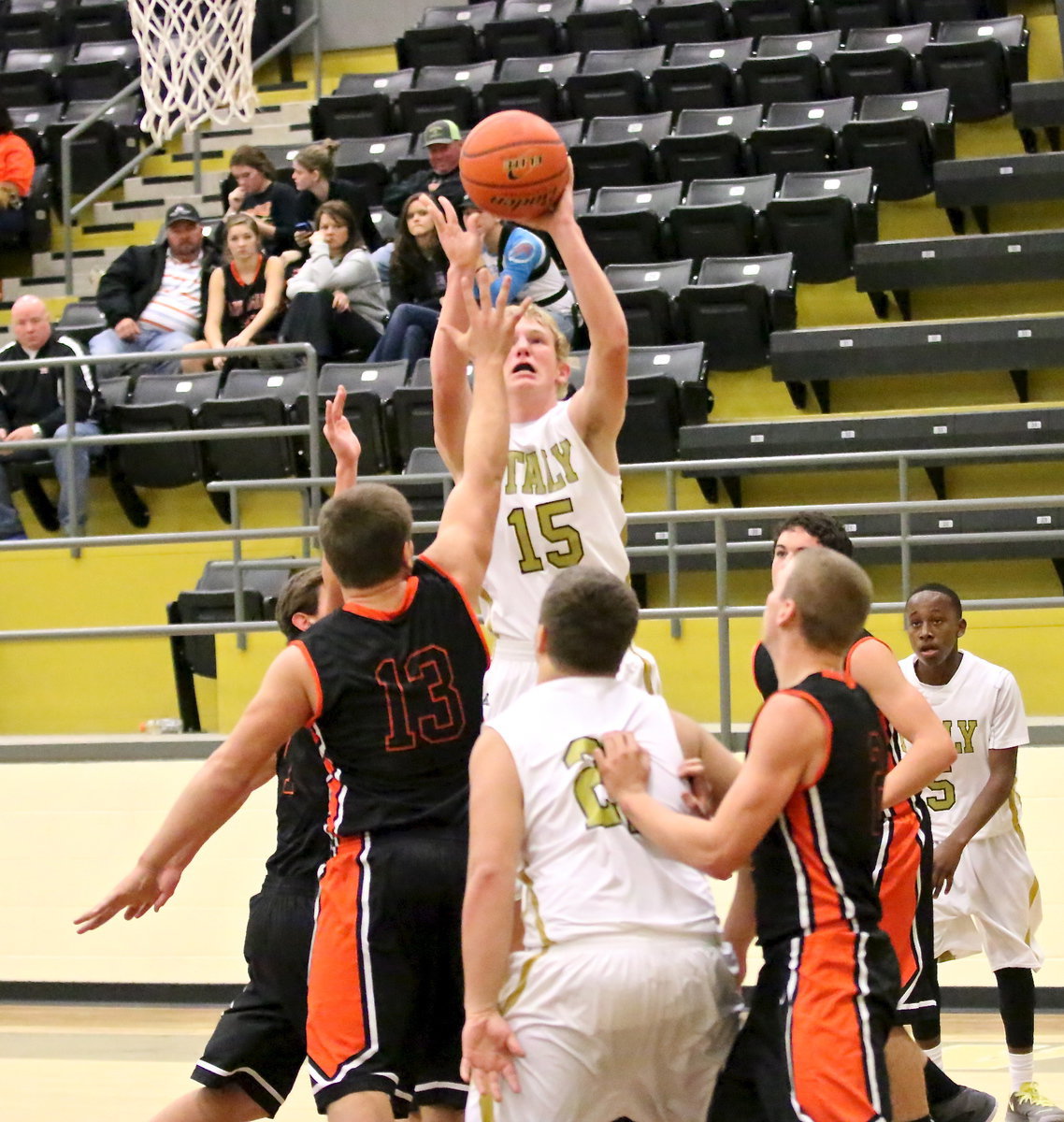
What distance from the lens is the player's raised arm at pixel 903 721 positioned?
3582mm

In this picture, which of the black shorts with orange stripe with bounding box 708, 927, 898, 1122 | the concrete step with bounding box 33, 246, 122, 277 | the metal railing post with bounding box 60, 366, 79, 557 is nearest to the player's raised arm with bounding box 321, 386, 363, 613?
the black shorts with orange stripe with bounding box 708, 927, 898, 1122

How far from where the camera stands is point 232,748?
332 cm

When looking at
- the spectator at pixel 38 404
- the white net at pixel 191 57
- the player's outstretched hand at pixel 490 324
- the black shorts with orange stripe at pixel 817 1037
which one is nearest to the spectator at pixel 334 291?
the white net at pixel 191 57

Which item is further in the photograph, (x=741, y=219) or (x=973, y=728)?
(x=741, y=219)

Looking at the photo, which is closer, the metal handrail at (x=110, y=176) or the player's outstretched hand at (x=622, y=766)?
the player's outstretched hand at (x=622, y=766)

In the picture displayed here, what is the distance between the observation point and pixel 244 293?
31.9 ft

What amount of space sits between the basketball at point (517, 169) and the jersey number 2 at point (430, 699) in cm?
125

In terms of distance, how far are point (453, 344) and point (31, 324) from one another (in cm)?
580

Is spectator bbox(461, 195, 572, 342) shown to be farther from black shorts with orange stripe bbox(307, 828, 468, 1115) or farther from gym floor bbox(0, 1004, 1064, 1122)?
black shorts with orange stripe bbox(307, 828, 468, 1115)

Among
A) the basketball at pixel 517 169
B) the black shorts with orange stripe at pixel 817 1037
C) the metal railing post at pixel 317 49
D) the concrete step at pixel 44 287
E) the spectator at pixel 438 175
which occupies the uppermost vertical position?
the metal railing post at pixel 317 49

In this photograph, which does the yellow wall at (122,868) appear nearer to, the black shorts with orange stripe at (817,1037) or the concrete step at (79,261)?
the black shorts with orange stripe at (817,1037)

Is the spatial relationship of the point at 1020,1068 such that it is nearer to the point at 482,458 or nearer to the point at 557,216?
the point at 482,458

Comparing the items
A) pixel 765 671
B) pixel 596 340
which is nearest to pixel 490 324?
pixel 596 340

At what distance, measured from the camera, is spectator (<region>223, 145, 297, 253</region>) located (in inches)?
402
